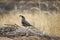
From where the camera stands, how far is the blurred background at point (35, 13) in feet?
9.53

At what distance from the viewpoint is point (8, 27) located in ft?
9.54

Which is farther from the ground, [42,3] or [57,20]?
[42,3]

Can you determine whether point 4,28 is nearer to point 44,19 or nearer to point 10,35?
point 10,35

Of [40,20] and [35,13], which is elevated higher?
[35,13]

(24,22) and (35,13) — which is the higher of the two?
(35,13)

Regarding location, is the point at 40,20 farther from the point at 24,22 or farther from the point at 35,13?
the point at 24,22

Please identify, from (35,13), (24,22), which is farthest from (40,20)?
(24,22)

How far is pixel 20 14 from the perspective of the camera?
9.61 ft

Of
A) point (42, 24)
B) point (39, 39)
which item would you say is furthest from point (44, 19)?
point (39, 39)

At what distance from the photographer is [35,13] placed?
2924mm

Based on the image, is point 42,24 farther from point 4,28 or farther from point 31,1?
point 4,28

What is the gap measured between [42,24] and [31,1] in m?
0.38

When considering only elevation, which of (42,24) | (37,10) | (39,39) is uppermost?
(37,10)

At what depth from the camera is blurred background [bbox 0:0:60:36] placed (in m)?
2.91
